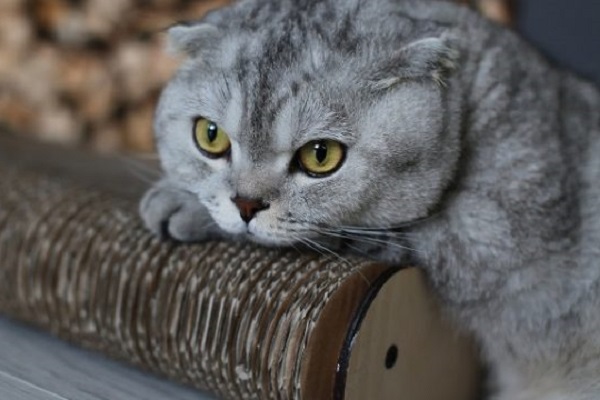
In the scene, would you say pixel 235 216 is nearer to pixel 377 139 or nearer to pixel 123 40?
pixel 377 139

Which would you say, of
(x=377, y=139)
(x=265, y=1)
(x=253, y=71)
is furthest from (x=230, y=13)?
(x=377, y=139)

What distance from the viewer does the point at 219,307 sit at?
107 cm

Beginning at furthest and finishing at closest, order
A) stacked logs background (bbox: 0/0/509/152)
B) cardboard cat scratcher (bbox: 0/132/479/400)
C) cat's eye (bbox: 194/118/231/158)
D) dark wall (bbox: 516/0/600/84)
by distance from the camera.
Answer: stacked logs background (bbox: 0/0/509/152) < dark wall (bbox: 516/0/600/84) < cat's eye (bbox: 194/118/231/158) < cardboard cat scratcher (bbox: 0/132/479/400)

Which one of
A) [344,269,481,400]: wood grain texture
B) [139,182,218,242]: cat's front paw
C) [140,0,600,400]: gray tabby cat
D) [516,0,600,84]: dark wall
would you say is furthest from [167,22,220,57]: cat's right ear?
[516,0,600,84]: dark wall

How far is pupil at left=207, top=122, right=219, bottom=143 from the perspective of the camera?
1.12 m

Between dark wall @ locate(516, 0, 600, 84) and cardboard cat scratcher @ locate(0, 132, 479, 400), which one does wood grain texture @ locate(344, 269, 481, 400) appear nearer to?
cardboard cat scratcher @ locate(0, 132, 479, 400)

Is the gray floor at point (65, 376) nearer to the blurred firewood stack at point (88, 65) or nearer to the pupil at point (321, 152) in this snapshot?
the pupil at point (321, 152)

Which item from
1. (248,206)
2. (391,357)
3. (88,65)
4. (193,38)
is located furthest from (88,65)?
(391,357)

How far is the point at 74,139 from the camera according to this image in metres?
2.04

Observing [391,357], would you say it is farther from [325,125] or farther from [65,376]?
[65,376]

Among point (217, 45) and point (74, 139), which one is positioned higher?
point (217, 45)

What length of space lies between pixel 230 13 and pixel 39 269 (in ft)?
1.40

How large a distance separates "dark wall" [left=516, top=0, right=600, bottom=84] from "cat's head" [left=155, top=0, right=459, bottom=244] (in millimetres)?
645

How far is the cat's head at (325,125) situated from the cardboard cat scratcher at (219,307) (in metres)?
0.07
